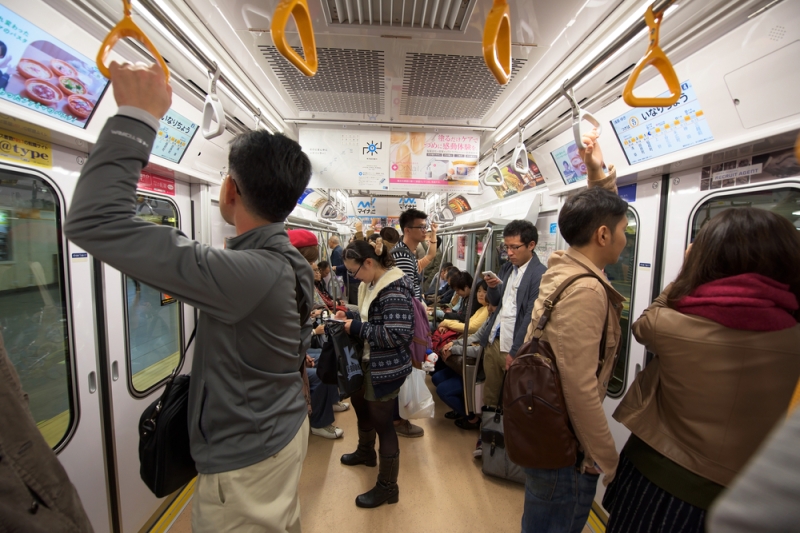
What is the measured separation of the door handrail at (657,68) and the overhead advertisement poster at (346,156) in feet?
8.61

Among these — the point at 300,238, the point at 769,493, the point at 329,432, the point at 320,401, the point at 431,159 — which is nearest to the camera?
the point at 769,493

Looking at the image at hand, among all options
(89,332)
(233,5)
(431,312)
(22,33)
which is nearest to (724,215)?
(233,5)

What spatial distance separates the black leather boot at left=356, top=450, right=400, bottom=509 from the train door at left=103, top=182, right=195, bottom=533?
1.63 meters

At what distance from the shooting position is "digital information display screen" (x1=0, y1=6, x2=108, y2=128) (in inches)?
50.8

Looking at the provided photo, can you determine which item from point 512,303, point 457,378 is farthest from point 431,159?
point 457,378

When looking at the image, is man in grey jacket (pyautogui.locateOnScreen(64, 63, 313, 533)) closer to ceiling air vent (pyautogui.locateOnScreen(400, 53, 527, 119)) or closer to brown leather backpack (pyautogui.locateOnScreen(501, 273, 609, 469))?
brown leather backpack (pyautogui.locateOnScreen(501, 273, 609, 469))

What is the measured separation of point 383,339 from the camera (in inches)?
90.0

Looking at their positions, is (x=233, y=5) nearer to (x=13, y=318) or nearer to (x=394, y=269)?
(x=394, y=269)

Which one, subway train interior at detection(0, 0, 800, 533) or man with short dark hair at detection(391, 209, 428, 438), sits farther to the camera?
man with short dark hair at detection(391, 209, 428, 438)

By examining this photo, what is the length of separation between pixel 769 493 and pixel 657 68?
1.50 metres

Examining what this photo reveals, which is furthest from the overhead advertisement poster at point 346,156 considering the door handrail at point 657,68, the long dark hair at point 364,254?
the door handrail at point 657,68

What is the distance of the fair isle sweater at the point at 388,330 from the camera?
2299mm

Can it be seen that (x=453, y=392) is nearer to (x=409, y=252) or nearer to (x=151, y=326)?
(x=409, y=252)

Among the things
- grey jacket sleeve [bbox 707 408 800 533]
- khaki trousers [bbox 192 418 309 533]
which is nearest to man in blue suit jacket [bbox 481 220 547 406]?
khaki trousers [bbox 192 418 309 533]
